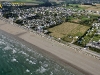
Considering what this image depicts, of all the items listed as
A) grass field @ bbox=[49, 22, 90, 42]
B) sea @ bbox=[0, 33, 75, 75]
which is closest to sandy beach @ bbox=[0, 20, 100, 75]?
sea @ bbox=[0, 33, 75, 75]

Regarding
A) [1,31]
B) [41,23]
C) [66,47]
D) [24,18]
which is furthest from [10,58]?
[24,18]

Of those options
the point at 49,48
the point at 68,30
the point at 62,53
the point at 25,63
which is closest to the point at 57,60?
the point at 62,53

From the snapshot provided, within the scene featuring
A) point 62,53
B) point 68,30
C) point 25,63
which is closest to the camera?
point 25,63

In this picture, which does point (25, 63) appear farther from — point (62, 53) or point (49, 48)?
point (62, 53)

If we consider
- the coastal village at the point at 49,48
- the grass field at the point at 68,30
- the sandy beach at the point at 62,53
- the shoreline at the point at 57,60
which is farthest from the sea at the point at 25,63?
the grass field at the point at 68,30

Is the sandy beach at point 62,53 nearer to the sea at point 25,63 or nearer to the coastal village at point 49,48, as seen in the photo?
the coastal village at point 49,48

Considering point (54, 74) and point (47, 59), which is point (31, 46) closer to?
point (47, 59)

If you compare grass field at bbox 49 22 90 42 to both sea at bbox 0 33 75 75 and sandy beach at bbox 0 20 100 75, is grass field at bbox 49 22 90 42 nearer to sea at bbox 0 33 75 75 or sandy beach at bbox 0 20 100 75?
sandy beach at bbox 0 20 100 75
